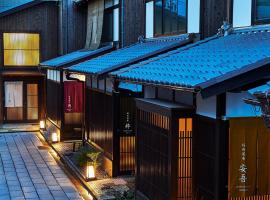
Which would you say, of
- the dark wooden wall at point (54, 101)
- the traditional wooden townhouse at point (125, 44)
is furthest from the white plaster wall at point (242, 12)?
the dark wooden wall at point (54, 101)

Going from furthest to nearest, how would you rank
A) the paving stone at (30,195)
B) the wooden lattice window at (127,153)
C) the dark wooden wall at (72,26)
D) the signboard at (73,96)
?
the dark wooden wall at (72,26), the signboard at (73,96), the wooden lattice window at (127,153), the paving stone at (30,195)

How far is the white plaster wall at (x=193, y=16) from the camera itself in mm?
14297

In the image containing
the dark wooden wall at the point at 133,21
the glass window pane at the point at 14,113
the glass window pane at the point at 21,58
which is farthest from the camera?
the glass window pane at the point at 14,113

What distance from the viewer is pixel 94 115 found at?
19406mm

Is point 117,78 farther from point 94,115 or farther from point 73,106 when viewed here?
point 73,106

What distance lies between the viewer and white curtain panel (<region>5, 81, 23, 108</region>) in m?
30.9

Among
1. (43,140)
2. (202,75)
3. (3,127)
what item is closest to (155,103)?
(202,75)

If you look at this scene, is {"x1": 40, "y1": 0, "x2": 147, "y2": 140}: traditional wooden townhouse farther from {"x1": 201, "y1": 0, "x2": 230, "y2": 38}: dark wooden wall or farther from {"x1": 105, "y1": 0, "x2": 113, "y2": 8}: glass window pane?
{"x1": 201, "y1": 0, "x2": 230, "y2": 38}: dark wooden wall

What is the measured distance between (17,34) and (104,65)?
49.4ft

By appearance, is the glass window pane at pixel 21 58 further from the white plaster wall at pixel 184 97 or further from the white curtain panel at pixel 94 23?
the white plaster wall at pixel 184 97

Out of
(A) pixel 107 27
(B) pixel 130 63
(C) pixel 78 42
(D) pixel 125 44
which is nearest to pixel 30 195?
(B) pixel 130 63

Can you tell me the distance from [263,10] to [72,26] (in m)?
18.9

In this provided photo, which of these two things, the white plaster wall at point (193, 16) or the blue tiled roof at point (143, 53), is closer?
the white plaster wall at point (193, 16)

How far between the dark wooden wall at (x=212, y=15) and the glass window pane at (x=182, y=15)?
1392mm
